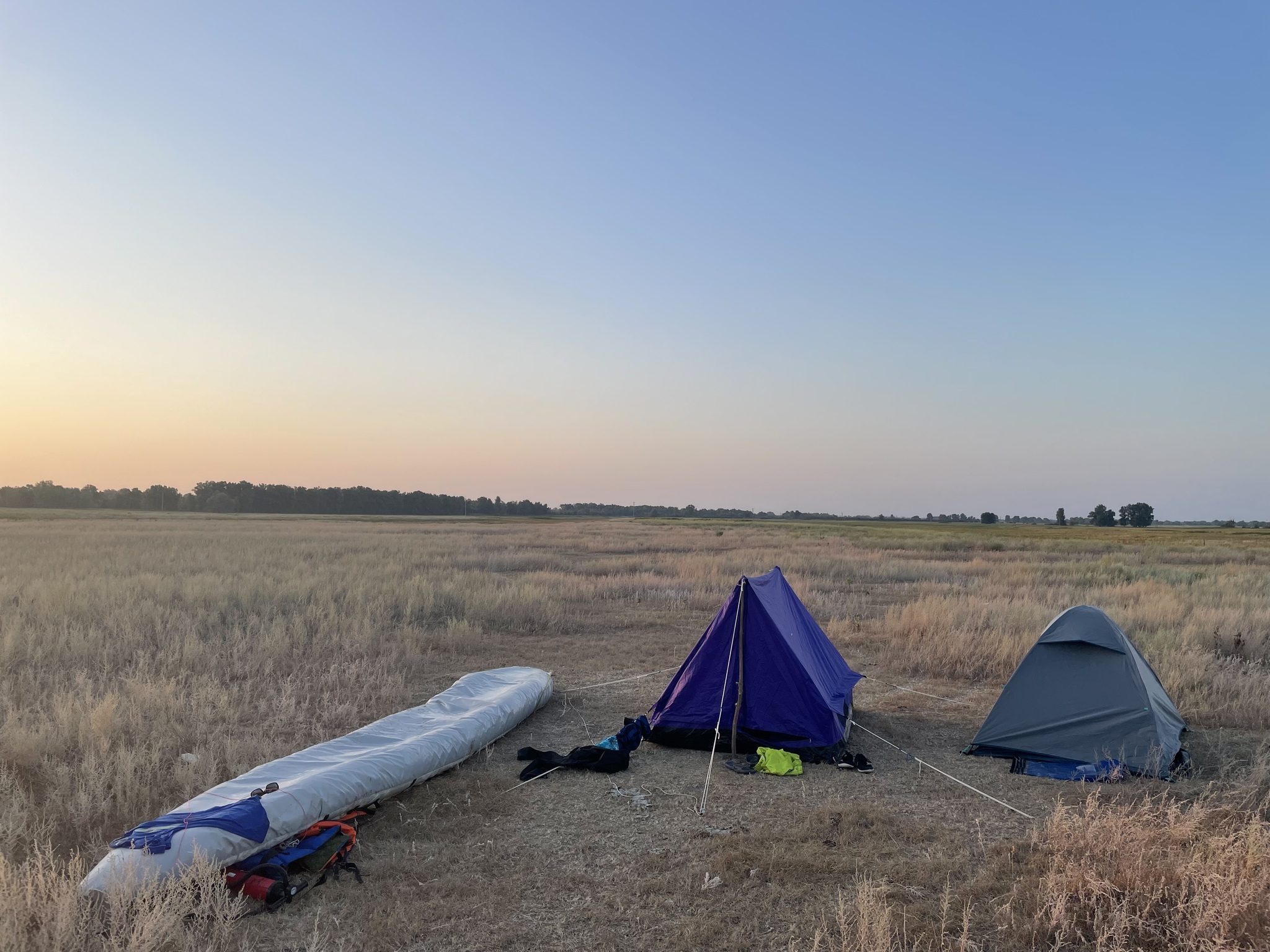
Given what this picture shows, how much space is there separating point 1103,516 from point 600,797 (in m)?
144

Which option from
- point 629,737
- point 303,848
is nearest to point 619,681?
point 629,737

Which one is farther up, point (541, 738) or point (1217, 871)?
point (1217, 871)

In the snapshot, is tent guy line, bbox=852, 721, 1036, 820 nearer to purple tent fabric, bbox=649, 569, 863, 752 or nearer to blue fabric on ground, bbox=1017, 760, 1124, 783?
purple tent fabric, bbox=649, 569, 863, 752

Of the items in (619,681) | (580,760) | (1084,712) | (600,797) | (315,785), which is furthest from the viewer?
(619,681)

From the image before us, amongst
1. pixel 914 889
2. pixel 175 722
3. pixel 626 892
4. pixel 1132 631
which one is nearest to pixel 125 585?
pixel 175 722

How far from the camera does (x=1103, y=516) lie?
12612 centimetres

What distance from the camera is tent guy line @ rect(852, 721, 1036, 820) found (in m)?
6.15

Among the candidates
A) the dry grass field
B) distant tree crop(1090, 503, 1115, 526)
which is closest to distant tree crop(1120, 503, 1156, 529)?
distant tree crop(1090, 503, 1115, 526)

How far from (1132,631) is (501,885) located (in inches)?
514

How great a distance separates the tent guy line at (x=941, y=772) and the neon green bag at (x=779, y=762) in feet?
4.13

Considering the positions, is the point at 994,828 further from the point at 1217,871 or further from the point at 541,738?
the point at 541,738

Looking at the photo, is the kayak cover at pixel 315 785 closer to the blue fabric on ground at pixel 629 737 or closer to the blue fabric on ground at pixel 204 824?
the blue fabric on ground at pixel 204 824

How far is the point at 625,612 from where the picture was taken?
663 inches

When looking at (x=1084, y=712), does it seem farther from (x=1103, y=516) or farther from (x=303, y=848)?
(x=1103, y=516)
